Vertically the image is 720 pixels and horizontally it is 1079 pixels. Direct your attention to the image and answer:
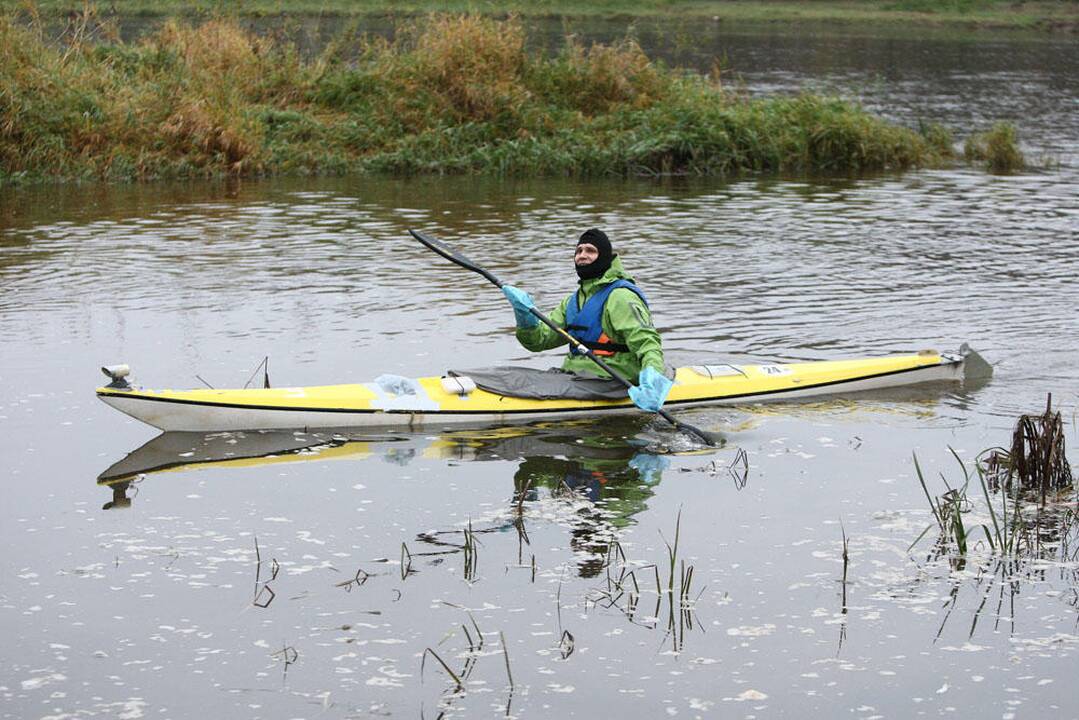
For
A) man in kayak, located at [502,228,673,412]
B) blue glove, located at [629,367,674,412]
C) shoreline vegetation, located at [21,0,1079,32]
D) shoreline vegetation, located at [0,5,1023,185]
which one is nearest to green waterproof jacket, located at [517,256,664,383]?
man in kayak, located at [502,228,673,412]

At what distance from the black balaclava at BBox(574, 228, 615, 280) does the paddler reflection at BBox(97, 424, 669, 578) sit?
88 cm

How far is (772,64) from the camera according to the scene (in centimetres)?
3241

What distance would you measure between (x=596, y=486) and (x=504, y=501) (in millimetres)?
521

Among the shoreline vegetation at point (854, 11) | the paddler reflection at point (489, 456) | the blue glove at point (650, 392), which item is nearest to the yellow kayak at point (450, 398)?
the paddler reflection at point (489, 456)

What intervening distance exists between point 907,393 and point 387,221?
7.87m

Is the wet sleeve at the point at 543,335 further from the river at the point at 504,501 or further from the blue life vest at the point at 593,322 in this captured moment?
the river at the point at 504,501

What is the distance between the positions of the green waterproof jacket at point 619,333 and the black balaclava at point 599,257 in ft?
0.17

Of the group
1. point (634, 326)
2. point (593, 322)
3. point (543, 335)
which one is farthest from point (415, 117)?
point (634, 326)

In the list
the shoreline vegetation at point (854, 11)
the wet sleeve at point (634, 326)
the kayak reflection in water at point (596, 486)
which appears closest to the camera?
the kayak reflection in water at point (596, 486)

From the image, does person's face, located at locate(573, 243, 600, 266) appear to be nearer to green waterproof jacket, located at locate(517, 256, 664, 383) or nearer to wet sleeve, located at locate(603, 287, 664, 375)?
green waterproof jacket, located at locate(517, 256, 664, 383)

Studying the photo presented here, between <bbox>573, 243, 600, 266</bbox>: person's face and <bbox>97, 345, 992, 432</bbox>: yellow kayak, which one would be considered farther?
<bbox>573, 243, 600, 266</bbox>: person's face

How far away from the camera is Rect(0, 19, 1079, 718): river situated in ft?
18.0

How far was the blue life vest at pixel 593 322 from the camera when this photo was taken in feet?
29.6

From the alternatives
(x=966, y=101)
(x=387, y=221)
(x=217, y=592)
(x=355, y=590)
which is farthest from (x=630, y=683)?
(x=966, y=101)
